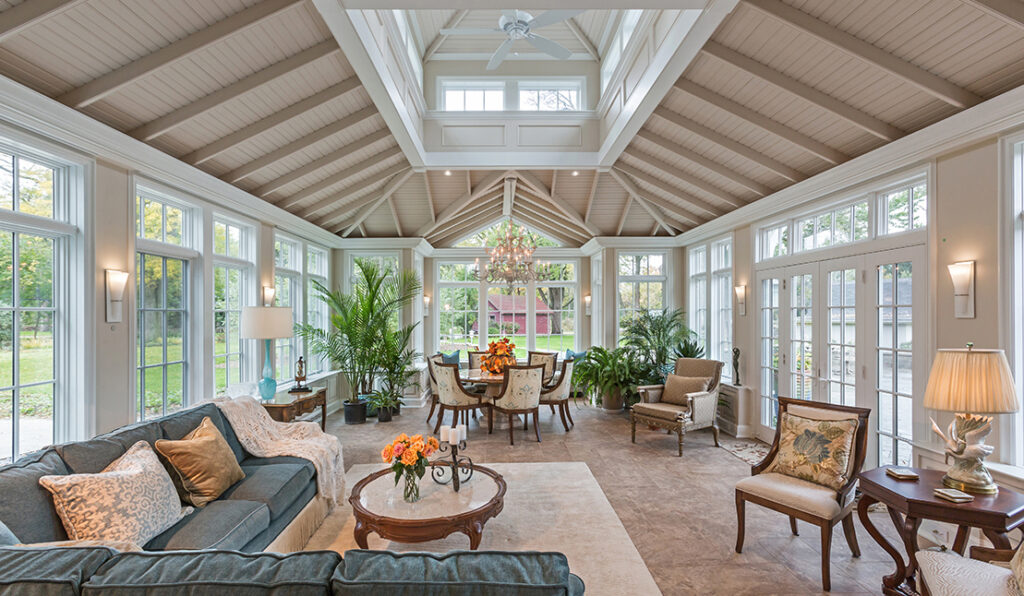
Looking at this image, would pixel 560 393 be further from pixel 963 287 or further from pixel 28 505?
pixel 28 505

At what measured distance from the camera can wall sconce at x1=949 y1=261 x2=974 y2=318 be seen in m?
3.00

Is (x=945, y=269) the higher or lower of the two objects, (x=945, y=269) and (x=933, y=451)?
the higher

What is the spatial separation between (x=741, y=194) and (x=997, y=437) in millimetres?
3333

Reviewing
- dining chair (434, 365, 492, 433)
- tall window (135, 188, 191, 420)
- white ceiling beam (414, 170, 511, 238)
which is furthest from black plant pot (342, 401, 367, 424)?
white ceiling beam (414, 170, 511, 238)

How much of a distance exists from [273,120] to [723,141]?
3880mm

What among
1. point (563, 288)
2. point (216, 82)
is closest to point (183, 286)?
point (216, 82)

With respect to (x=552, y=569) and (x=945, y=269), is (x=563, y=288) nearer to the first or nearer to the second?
(x=945, y=269)

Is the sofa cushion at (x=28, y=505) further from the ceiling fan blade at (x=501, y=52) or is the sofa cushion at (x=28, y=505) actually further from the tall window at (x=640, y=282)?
the tall window at (x=640, y=282)

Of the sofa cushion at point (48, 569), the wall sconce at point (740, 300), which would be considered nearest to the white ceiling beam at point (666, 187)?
the wall sconce at point (740, 300)

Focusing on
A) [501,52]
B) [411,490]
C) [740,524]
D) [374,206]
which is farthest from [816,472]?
[374,206]

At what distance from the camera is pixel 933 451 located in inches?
129

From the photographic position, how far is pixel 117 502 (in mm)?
2084

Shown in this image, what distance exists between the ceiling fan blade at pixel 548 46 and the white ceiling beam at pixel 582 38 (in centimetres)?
188

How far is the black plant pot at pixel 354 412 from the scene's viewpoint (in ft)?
22.0
